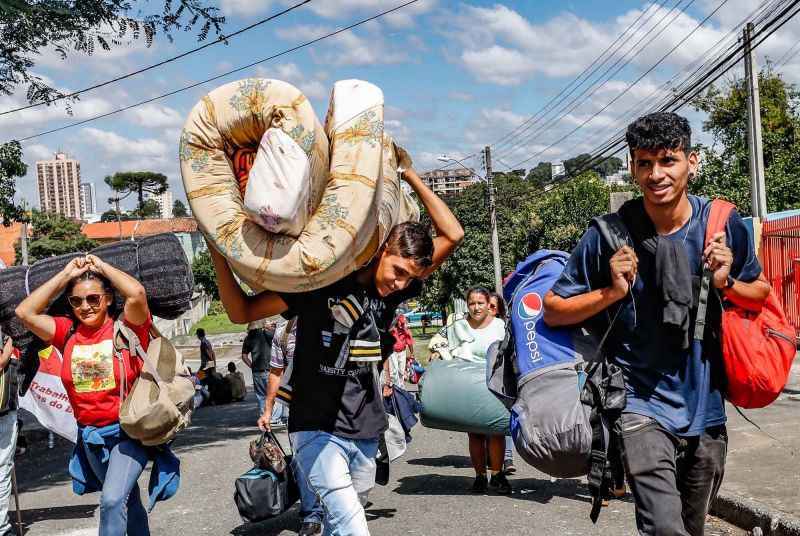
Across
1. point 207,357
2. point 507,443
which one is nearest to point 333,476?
point 507,443

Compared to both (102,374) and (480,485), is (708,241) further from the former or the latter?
(480,485)

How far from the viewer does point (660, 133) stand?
354cm

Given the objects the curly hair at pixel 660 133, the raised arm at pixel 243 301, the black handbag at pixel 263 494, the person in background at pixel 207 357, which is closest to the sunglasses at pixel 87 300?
the raised arm at pixel 243 301

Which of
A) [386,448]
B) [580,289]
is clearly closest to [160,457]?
[386,448]

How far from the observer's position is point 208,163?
3598 millimetres

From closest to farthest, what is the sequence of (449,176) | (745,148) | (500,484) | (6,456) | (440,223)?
(440,223) → (6,456) → (500,484) → (745,148) → (449,176)

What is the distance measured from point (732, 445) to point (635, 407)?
5.56 m

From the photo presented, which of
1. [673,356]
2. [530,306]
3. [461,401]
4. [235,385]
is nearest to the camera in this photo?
[673,356]

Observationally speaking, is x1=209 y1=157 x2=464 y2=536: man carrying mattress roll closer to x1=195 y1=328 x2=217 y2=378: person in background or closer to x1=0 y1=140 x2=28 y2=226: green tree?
x1=0 y1=140 x2=28 y2=226: green tree

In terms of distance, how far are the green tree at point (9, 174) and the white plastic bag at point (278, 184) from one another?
11.0 m

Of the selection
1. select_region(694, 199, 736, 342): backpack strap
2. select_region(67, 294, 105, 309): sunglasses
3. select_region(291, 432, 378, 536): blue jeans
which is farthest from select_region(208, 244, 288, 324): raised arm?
select_region(694, 199, 736, 342): backpack strap

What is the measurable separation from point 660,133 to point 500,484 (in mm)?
5125

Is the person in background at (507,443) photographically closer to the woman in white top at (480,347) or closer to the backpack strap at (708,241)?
the woman in white top at (480,347)

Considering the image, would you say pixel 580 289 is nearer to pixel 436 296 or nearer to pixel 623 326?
pixel 623 326
